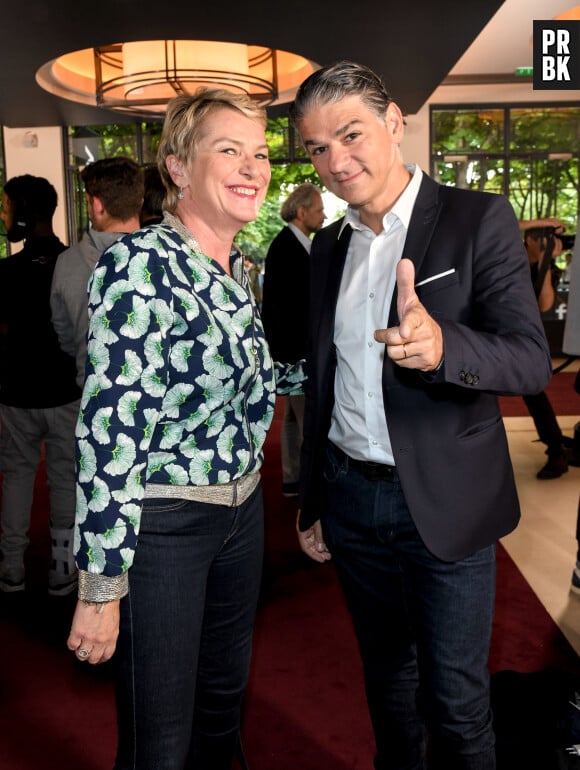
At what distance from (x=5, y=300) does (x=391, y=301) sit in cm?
207

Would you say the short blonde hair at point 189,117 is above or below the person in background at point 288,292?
above

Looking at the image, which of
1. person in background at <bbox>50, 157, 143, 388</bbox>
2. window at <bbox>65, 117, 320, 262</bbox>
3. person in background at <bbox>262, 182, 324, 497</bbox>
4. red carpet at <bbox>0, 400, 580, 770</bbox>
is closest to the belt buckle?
red carpet at <bbox>0, 400, 580, 770</bbox>

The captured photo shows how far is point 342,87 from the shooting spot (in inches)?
61.3

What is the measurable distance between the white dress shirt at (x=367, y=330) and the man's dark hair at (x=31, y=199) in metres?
1.81

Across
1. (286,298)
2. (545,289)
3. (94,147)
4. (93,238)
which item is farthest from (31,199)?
(94,147)

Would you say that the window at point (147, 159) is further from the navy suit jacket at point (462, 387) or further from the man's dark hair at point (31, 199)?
the navy suit jacket at point (462, 387)

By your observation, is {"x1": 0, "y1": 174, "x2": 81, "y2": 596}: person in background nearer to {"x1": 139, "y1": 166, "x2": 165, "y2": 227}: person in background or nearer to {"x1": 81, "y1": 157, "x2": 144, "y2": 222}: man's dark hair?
{"x1": 81, "y1": 157, "x2": 144, "y2": 222}: man's dark hair

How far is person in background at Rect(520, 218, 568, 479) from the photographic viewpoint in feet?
14.3

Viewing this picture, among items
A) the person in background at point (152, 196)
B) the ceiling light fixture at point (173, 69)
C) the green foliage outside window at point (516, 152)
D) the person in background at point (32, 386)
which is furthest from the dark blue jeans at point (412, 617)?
the green foliage outside window at point (516, 152)

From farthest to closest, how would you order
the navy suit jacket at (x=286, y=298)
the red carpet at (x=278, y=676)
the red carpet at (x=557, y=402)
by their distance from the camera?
the red carpet at (x=557, y=402) → the navy suit jacket at (x=286, y=298) → the red carpet at (x=278, y=676)

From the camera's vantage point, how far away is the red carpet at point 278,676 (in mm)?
2291

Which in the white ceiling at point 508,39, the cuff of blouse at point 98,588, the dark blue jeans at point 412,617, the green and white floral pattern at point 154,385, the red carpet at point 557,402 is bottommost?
the red carpet at point 557,402

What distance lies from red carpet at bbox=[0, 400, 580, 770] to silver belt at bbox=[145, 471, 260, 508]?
1133 mm

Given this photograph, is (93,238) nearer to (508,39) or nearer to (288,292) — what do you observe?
(288,292)
